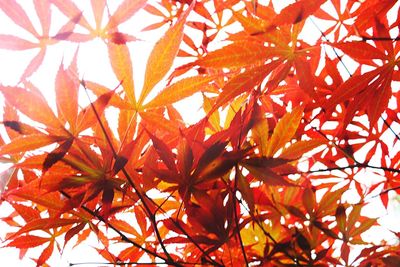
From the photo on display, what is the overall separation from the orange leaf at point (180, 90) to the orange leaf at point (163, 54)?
0.02 metres

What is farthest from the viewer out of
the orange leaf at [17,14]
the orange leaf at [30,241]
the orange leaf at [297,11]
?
the orange leaf at [30,241]

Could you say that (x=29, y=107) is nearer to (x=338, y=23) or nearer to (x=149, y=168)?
(x=149, y=168)

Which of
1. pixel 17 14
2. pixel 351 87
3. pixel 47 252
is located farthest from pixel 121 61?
pixel 47 252

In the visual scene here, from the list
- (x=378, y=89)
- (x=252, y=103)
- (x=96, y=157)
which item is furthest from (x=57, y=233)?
(x=378, y=89)

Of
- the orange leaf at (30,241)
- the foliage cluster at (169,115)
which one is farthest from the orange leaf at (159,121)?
the orange leaf at (30,241)

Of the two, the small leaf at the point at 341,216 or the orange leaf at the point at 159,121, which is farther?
the small leaf at the point at 341,216

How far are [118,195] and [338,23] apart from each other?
18.6 inches

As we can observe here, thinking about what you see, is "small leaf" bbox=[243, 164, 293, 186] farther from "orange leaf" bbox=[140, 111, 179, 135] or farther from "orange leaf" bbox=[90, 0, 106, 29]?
"orange leaf" bbox=[90, 0, 106, 29]

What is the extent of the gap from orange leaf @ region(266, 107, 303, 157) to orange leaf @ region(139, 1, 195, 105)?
0.18 metres

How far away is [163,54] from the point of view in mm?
476

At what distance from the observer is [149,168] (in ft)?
1.73

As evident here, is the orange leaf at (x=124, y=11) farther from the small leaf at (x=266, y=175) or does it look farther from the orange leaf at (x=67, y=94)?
the small leaf at (x=266, y=175)

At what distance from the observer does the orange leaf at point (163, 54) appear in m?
0.46

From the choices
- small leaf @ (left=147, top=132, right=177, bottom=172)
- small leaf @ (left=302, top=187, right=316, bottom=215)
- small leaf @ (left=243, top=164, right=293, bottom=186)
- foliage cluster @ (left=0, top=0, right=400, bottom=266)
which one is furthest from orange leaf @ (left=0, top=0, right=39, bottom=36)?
small leaf @ (left=302, top=187, right=316, bottom=215)
